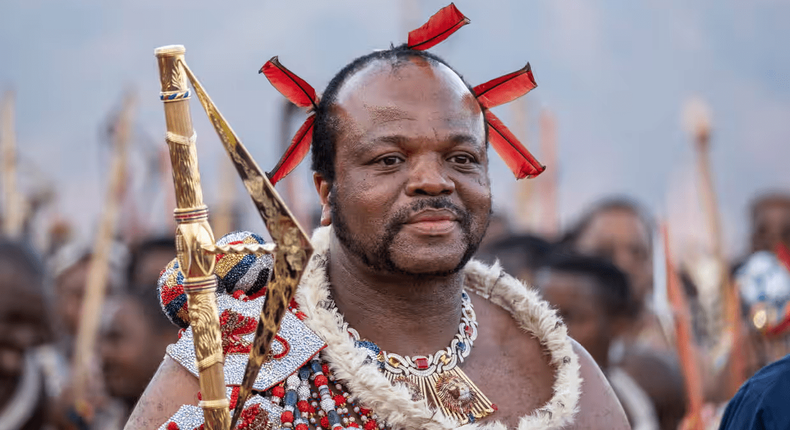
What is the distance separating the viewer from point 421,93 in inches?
133

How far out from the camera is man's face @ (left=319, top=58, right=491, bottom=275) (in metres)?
3.28

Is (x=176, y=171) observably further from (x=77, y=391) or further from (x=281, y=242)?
(x=77, y=391)

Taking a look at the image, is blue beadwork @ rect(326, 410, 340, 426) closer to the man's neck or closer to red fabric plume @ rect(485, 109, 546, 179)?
the man's neck

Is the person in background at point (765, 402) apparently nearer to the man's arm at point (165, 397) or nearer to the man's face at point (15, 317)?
the man's arm at point (165, 397)

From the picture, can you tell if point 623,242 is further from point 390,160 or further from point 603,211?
point 390,160

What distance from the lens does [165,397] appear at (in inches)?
125

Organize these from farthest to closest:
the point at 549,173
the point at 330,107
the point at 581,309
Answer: the point at 549,173 → the point at 581,309 → the point at 330,107

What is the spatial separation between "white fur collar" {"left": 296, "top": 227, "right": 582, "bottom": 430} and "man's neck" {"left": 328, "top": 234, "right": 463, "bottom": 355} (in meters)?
0.07

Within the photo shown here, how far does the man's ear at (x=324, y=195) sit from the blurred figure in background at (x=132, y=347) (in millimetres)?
4895

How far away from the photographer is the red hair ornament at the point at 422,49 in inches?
139

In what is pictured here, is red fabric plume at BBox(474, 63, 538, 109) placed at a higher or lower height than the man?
higher

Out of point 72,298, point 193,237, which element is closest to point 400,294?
point 193,237

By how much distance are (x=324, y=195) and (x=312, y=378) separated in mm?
550

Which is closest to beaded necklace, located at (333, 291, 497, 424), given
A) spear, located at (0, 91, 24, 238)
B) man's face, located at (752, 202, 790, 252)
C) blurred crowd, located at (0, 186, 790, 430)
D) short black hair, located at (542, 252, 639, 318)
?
blurred crowd, located at (0, 186, 790, 430)
